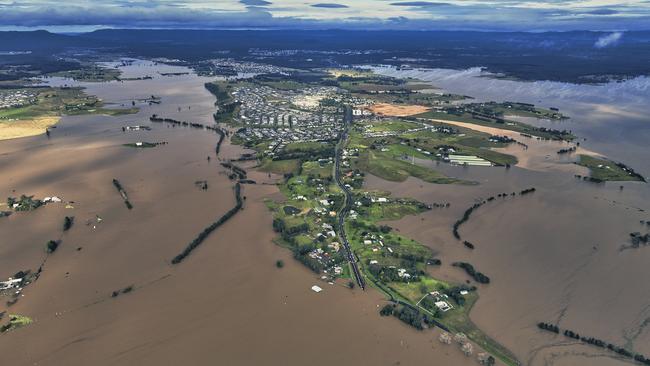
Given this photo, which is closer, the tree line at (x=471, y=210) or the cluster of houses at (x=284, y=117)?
the tree line at (x=471, y=210)

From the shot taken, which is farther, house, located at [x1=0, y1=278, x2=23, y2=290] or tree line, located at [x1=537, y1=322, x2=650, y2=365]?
house, located at [x1=0, y1=278, x2=23, y2=290]

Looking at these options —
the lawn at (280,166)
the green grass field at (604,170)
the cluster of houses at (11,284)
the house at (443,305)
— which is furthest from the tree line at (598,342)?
the cluster of houses at (11,284)

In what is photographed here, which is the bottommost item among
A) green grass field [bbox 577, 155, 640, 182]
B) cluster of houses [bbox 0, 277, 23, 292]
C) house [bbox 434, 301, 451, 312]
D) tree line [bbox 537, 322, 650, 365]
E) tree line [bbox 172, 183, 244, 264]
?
cluster of houses [bbox 0, 277, 23, 292]

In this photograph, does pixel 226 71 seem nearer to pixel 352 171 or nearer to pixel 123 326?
pixel 352 171

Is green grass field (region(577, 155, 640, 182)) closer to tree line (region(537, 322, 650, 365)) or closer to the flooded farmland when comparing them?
the flooded farmland

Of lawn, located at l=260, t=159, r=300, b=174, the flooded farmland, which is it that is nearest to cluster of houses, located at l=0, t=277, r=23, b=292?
lawn, located at l=260, t=159, r=300, b=174

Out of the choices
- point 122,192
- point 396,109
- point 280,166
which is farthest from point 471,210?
point 396,109

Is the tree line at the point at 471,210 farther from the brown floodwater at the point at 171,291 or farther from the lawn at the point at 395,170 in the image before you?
the brown floodwater at the point at 171,291

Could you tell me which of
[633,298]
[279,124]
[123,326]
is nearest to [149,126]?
[279,124]
